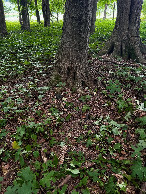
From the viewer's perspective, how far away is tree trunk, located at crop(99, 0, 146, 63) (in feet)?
18.7

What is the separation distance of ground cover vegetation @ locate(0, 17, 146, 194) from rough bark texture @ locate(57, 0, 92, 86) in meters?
0.37

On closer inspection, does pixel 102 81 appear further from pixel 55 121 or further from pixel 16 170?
pixel 16 170

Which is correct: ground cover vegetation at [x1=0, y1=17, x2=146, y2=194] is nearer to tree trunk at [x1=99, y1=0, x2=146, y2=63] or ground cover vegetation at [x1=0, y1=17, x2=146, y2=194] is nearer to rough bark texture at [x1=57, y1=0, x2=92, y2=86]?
rough bark texture at [x1=57, y1=0, x2=92, y2=86]

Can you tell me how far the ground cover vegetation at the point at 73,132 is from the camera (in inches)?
97.0

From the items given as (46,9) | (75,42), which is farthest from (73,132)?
(46,9)

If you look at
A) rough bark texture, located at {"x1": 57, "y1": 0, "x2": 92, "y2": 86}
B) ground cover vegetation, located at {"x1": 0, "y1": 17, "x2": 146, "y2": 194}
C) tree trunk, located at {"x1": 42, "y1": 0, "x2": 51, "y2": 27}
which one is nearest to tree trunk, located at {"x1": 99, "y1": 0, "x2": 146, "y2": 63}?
ground cover vegetation, located at {"x1": 0, "y1": 17, "x2": 146, "y2": 194}

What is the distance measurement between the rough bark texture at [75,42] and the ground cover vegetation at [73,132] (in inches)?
14.6

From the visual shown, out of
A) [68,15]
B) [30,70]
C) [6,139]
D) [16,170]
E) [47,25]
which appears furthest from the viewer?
[47,25]

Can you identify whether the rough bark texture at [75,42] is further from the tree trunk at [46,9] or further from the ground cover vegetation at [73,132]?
the tree trunk at [46,9]

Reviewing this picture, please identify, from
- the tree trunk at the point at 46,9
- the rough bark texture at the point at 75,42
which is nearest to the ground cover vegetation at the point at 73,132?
the rough bark texture at the point at 75,42

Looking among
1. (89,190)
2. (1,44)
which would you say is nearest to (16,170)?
(89,190)

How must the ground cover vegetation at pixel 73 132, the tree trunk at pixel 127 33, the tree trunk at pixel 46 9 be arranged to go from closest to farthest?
1. the ground cover vegetation at pixel 73 132
2. the tree trunk at pixel 127 33
3. the tree trunk at pixel 46 9

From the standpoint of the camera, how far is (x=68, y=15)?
3.99m

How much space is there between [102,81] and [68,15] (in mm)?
2110
